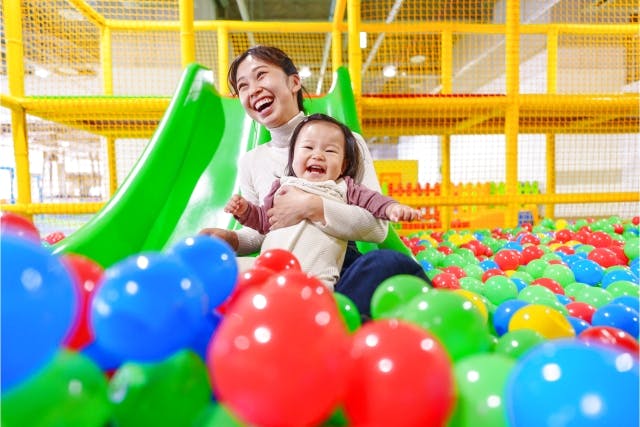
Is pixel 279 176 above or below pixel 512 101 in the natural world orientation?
below

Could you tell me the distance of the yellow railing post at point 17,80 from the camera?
8.04 feet

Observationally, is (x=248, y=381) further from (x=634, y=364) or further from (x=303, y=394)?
(x=634, y=364)

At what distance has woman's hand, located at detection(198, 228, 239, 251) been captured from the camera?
122 centimetres

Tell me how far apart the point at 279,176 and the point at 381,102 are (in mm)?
1513

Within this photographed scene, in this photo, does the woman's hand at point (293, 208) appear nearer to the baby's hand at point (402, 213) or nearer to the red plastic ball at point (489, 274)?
the baby's hand at point (402, 213)

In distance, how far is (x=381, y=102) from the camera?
2764 mm

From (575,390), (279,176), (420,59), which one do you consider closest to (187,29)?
(279,176)

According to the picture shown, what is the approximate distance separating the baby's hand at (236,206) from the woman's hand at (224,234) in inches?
2.5

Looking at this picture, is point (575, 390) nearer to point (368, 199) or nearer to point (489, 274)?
point (368, 199)

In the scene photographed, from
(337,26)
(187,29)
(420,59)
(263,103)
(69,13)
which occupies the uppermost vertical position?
(69,13)

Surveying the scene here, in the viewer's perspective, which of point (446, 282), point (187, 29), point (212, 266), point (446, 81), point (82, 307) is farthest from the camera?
point (446, 81)

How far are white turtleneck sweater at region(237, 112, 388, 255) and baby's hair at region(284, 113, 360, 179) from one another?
0.09 ft

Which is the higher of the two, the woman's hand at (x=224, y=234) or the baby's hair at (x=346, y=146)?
the baby's hair at (x=346, y=146)

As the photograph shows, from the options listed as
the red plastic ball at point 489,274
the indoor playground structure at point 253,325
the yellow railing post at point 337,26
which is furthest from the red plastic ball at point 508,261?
the yellow railing post at point 337,26
